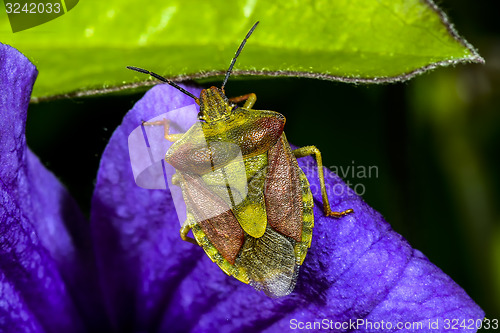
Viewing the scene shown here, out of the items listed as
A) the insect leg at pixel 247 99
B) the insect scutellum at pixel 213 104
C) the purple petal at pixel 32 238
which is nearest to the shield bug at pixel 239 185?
the insect scutellum at pixel 213 104

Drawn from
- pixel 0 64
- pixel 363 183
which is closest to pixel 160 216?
pixel 0 64

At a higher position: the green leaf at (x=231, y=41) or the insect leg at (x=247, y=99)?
the green leaf at (x=231, y=41)

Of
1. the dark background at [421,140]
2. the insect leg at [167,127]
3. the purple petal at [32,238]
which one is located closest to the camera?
the purple petal at [32,238]

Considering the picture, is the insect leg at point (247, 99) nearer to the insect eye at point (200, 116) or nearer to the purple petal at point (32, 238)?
the insect eye at point (200, 116)

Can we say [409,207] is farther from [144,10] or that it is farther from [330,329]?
[144,10]

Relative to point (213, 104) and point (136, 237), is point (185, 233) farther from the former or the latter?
point (213, 104)
